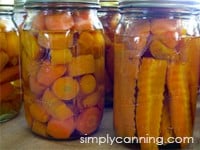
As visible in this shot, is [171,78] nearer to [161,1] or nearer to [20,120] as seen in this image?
[161,1]

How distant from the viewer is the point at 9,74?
516 millimetres

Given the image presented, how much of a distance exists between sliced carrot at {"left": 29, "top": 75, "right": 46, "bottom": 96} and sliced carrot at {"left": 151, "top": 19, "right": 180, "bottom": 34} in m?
0.16

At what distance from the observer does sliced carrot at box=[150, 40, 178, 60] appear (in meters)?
0.38

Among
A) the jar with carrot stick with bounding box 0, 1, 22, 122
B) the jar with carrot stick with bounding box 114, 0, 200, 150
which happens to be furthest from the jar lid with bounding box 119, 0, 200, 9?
the jar with carrot stick with bounding box 0, 1, 22, 122

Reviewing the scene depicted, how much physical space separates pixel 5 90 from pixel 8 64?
40mm

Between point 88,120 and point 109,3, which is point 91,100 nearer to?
point 88,120

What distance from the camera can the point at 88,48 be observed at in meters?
0.44

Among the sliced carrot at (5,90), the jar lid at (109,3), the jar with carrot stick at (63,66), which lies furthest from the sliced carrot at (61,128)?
the jar lid at (109,3)

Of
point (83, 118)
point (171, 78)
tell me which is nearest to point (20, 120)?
point (83, 118)

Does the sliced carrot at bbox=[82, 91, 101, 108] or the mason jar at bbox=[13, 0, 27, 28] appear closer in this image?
the sliced carrot at bbox=[82, 91, 101, 108]

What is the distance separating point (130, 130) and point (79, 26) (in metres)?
0.15

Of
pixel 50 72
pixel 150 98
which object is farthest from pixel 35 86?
pixel 150 98

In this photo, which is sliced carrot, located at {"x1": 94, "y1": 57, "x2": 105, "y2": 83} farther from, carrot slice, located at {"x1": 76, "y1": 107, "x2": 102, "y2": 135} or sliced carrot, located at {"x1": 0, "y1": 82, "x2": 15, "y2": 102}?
sliced carrot, located at {"x1": 0, "y1": 82, "x2": 15, "y2": 102}

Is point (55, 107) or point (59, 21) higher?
point (59, 21)
